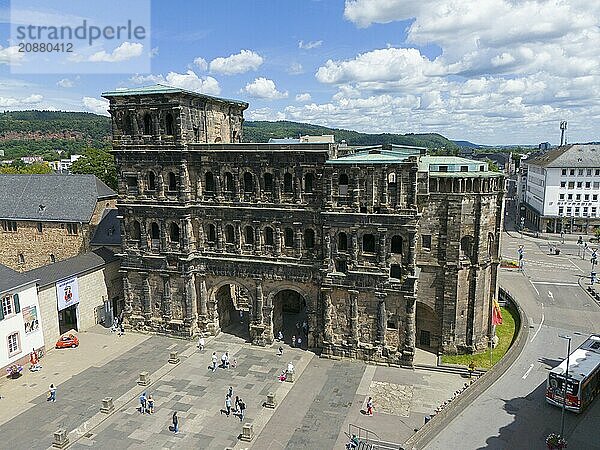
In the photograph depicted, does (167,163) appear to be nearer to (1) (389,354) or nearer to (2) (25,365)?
(2) (25,365)

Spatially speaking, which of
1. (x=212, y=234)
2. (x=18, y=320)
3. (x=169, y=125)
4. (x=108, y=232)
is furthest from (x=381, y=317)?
(x=108, y=232)

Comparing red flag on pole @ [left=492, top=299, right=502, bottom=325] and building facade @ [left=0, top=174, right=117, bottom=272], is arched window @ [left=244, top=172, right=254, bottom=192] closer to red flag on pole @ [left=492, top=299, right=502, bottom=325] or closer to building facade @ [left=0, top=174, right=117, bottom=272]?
red flag on pole @ [left=492, top=299, right=502, bottom=325]

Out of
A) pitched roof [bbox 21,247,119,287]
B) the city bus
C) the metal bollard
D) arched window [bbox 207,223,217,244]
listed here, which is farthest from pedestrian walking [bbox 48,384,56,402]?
the city bus

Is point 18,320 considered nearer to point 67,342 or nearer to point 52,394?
point 67,342

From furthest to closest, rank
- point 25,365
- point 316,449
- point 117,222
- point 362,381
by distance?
point 117,222, point 25,365, point 362,381, point 316,449

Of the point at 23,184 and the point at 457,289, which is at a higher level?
the point at 23,184

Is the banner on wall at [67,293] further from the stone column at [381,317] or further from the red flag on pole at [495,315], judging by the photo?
the red flag on pole at [495,315]

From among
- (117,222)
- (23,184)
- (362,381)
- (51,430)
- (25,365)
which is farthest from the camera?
(23,184)

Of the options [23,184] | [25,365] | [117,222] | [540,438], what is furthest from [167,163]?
[540,438]
